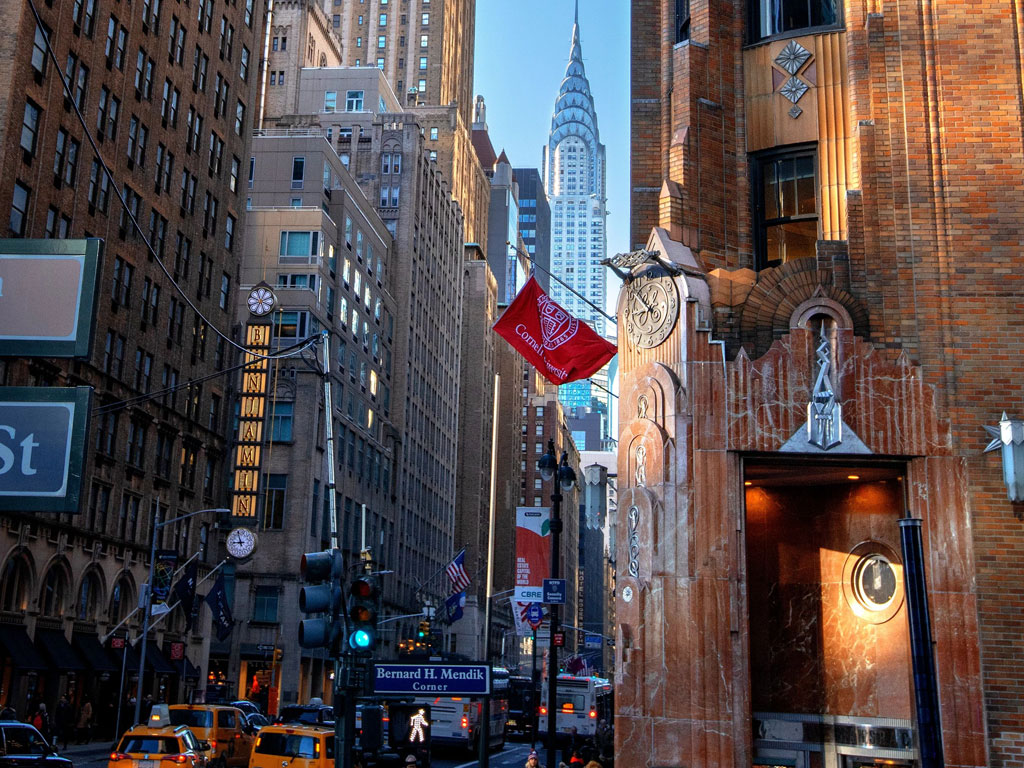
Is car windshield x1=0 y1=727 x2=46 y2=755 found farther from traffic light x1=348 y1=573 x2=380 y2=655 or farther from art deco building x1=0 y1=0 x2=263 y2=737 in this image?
art deco building x1=0 y1=0 x2=263 y2=737

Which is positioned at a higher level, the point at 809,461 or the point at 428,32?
the point at 428,32

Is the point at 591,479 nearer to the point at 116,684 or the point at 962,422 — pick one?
the point at 962,422

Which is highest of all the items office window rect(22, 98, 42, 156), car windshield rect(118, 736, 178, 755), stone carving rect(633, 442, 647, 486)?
office window rect(22, 98, 42, 156)

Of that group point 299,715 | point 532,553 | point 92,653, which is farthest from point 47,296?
point 92,653

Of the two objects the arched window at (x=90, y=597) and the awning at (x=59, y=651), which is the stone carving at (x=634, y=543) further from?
the arched window at (x=90, y=597)

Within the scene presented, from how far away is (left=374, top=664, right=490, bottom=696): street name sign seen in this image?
42.4ft

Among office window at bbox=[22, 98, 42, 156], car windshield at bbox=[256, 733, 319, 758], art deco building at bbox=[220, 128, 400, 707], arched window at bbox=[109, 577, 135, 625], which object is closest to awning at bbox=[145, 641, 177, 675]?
arched window at bbox=[109, 577, 135, 625]

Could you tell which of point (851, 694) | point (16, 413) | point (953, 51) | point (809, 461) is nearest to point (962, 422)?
point (809, 461)

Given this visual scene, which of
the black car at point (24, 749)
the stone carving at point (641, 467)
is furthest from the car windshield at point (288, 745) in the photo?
the stone carving at point (641, 467)

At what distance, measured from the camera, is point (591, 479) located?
26750 millimetres

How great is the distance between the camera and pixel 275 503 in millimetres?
72875

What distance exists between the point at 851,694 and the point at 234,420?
189 feet

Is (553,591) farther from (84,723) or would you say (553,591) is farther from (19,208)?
(19,208)

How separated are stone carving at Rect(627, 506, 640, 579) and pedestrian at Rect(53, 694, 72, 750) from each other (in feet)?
96.8
